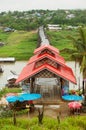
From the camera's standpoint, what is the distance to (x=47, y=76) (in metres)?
29.7

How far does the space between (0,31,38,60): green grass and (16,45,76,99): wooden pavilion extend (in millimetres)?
32267

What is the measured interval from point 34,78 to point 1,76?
21.8m

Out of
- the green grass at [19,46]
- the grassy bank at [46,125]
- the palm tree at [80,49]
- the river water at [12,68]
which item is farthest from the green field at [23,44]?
the grassy bank at [46,125]

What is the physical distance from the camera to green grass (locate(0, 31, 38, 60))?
66.6 m

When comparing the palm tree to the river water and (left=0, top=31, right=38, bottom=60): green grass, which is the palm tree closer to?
the river water

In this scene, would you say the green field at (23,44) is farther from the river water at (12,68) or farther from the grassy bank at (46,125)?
the grassy bank at (46,125)

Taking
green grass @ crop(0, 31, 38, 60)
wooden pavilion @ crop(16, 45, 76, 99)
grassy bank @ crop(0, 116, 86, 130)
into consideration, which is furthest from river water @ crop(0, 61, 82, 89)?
grassy bank @ crop(0, 116, 86, 130)

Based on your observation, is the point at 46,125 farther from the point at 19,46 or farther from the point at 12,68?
the point at 19,46

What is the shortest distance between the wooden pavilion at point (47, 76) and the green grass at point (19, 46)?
32.3 meters

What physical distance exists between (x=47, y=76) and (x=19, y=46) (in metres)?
46.8

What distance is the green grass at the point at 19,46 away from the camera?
6662cm

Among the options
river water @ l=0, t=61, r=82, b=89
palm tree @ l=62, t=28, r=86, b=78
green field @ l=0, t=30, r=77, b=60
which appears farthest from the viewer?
green field @ l=0, t=30, r=77, b=60

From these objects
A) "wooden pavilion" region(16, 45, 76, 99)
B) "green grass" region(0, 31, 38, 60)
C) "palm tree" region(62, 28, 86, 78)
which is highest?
"green grass" region(0, 31, 38, 60)

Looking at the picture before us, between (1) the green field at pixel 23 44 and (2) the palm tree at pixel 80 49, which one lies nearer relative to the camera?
(2) the palm tree at pixel 80 49
